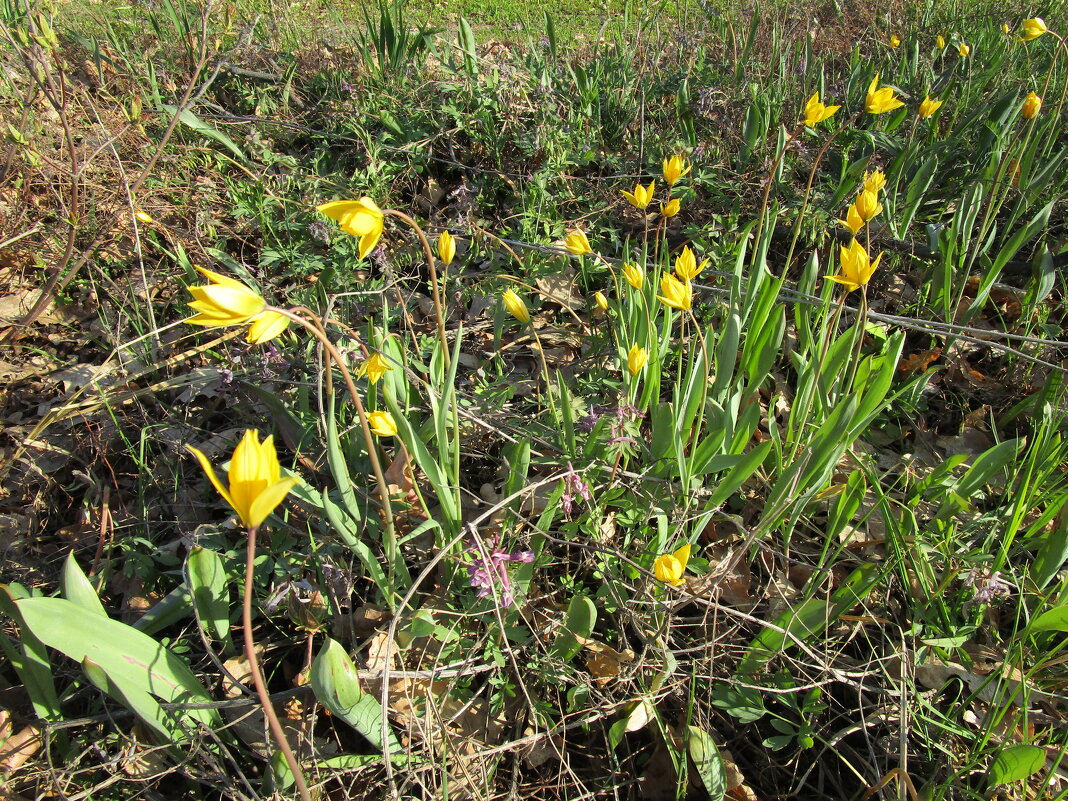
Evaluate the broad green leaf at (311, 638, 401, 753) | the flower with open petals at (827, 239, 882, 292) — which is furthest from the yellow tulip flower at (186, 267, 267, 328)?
the flower with open petals at (827, 239, 882, 292)

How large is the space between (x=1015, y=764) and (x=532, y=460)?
1163 mm

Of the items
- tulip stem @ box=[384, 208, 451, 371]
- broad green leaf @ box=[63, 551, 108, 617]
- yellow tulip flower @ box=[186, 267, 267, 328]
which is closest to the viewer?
yellow tulip flower @ box=[186, 267, 267, 328]

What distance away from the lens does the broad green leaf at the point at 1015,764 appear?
1.11 meters

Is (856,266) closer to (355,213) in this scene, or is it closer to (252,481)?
(355,213)

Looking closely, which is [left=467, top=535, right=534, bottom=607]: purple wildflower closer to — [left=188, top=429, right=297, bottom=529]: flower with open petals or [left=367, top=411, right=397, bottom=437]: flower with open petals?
[left=367, top=411, right=397, bottom=437]: flower with open petals

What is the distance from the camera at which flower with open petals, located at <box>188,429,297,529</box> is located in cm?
74

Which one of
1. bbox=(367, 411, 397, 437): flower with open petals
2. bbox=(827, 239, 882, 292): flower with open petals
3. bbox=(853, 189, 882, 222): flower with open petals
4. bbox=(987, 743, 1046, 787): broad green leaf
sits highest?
bbox=(853, 189, 882, 222): flower with open petals

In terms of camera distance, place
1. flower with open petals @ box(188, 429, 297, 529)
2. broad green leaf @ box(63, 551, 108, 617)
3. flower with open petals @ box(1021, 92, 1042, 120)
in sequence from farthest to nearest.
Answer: flower with open petals @ box(1021, 92, 1042, 120), broad green leaf @ box(63, 551, 108, 617), flower with open petals @ box(188, 429, 297, 529)

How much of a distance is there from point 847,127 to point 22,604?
10.8ft

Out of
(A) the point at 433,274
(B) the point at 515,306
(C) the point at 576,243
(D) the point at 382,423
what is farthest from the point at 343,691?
(C) the point at 576,243

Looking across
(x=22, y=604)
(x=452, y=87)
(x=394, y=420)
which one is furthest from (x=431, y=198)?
(x=22, y=604)

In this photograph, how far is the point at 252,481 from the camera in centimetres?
77

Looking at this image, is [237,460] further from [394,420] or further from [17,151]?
[17,151]

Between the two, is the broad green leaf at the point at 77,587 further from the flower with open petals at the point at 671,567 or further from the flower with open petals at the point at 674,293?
the flower with open petals at the point at 674,293
